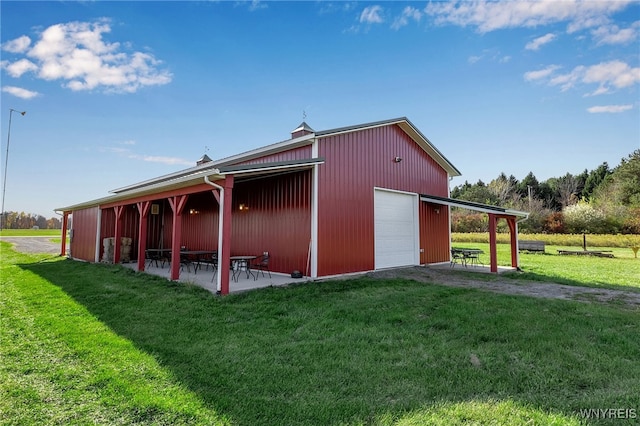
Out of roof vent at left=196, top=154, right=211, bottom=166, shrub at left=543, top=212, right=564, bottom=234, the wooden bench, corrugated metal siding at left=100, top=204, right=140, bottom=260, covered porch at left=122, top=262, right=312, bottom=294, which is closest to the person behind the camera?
covered porch at left=122, top=262, right=312, bottom=294

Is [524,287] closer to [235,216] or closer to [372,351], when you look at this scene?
[372,351]

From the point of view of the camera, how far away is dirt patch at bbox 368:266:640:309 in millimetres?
6188

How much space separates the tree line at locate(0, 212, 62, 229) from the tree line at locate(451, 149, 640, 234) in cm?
6023

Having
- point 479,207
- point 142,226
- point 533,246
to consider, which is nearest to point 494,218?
point 479,207

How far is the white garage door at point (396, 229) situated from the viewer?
989 cm

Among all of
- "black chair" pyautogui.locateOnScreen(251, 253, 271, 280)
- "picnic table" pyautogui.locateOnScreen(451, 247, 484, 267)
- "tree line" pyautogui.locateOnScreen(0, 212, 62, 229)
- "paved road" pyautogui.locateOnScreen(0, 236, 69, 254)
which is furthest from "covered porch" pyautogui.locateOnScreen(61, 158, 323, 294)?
"tree line" pyautogui.locateOnScreen(0, 212, 62, 229)

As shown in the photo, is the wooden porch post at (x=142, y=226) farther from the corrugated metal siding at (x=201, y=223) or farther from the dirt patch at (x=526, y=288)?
the dirt patch at (x=526, y=288)

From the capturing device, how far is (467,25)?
10305 millimetres

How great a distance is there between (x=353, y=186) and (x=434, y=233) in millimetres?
4614

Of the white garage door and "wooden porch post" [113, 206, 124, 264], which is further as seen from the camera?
"wooden porch post" [113, 206, 124, 264]

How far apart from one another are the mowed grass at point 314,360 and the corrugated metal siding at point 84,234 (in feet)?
25.9

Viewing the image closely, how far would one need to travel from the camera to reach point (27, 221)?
1961 inches

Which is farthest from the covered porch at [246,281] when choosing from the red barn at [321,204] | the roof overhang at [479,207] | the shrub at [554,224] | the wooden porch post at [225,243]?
the shrub at [554,224]

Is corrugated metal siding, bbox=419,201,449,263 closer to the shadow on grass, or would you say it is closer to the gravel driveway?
the gravel driveway
